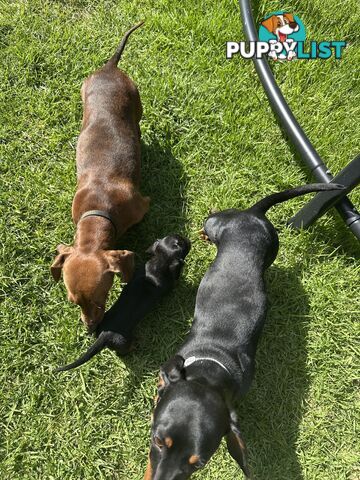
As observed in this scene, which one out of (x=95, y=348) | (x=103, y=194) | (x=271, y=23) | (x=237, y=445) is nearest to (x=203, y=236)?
(x=103, y=194)

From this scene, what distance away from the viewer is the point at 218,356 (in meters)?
3.46

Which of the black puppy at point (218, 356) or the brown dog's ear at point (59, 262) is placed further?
the brown dog's ear at point (59, 262)

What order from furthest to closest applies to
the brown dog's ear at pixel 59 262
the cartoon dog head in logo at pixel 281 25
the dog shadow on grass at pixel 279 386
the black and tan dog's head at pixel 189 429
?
1. the cartoon dog head in logo at pixel 281 25
2. the dog shadow on grass at pixel 279 386
3. the brown dog's ear at pixel 59 262
4. the black and tan dog's head at pixel 189 429

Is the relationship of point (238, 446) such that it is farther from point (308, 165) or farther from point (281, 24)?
point (281, 24)

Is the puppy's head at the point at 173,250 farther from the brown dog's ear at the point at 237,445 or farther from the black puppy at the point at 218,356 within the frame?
the brown dog's ear at the point at 237,445

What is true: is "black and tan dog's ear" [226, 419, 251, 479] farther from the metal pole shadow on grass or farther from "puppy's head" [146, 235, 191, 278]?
the metal pole shadow on grass

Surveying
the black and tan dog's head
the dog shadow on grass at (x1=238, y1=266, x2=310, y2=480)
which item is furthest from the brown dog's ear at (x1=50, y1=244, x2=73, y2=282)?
the dog shadow on grass at (x1=238, y1=266, x2=310, y2=480)

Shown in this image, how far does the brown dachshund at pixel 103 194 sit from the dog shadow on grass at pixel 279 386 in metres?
1.60

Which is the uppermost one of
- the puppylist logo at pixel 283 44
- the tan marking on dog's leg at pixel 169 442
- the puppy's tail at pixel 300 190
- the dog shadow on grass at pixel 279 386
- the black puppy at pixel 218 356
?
the puppylist logo at pixel 283 44

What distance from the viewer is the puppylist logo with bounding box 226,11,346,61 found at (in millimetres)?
5324

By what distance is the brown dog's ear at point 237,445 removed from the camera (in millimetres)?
2857

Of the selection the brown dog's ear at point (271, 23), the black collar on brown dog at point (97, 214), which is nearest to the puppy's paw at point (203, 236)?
the black collar on brown dog at point (97, 214)

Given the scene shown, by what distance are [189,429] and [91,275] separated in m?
1.46

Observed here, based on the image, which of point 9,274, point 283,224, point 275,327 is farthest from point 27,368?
point 283,224
